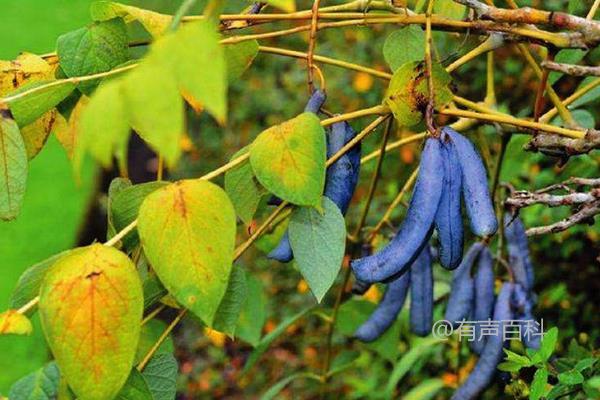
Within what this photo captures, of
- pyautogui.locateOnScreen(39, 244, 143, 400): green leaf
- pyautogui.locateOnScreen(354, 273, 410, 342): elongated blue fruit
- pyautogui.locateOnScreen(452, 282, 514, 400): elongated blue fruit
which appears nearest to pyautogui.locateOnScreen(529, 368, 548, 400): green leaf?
pyautogui.locateOnScreen(452, 282, 514, 400): elongated blue fruit

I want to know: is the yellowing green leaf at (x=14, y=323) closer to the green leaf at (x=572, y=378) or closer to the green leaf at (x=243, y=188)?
the green leaf at (x=243, y=188)

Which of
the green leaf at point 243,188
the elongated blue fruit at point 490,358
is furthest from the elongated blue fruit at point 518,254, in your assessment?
the green leaf at point 243,188

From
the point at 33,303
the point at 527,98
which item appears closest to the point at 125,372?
the point at 33,303

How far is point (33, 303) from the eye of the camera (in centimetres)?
108

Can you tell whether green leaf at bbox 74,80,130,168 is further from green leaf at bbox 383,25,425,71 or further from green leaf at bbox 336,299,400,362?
green leaf at bbox 336,299,400,362

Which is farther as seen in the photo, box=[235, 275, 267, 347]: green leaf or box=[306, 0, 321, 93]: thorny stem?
box=[235, 275, 267, 347]: green leaf

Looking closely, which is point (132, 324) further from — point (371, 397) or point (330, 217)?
point (371, 397)

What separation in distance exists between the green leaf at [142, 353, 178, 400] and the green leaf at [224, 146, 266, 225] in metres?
0.20

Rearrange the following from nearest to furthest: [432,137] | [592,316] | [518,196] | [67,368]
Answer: [67,368] < [432,137] < [518,196] < [592,316]

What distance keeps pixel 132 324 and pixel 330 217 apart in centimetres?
23

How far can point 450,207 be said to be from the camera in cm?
106

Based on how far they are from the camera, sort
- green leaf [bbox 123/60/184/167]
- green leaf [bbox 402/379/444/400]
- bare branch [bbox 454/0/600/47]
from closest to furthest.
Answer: green leaf [bbox 123/60/184/167]
bare branch [bbox 454/0/600/47]
green leaf [bbox 402/379/444/400]

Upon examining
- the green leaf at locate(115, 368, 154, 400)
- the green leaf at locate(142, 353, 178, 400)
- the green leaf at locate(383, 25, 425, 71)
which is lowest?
the green leaf at locate(142, 353, 178, 400)

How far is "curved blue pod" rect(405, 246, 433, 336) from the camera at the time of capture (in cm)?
153
